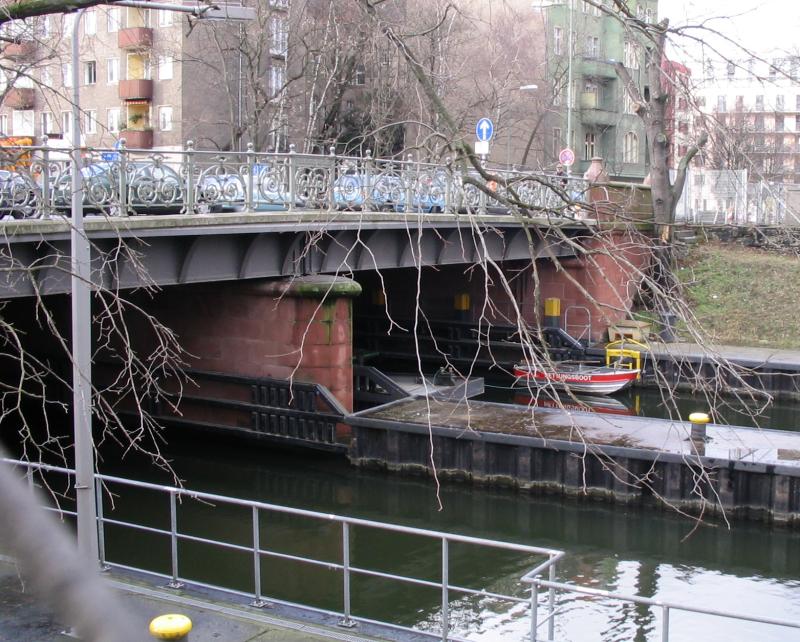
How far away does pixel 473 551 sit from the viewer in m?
15.7

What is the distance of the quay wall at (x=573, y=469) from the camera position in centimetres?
1694

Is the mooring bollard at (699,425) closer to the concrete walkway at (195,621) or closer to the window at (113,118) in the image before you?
the concrete walkway at (195,621)

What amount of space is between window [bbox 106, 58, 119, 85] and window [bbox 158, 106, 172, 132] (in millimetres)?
4746

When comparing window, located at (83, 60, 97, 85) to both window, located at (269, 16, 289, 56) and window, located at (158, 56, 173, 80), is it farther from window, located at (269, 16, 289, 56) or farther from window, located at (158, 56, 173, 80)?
window, located at (269, 16, 289, 56)

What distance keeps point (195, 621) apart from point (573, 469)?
11.4 m

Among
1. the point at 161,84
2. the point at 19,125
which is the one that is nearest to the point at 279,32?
the point at 161,84

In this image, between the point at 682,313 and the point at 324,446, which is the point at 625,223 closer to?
the point at 682,313

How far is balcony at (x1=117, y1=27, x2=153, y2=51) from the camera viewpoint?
130 feet

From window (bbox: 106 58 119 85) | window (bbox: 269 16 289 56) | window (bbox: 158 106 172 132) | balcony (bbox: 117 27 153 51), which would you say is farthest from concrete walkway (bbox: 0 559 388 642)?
window (bbox: 106 58 119 85)

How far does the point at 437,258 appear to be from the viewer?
957 inches

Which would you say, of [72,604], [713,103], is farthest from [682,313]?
[72,604]

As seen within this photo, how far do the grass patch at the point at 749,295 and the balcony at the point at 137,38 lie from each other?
22.9 m

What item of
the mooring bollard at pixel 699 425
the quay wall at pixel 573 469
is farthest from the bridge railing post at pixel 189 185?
the mooring bollard at pixel 699 425

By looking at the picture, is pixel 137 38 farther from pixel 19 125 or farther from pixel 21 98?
pixel 21 98
